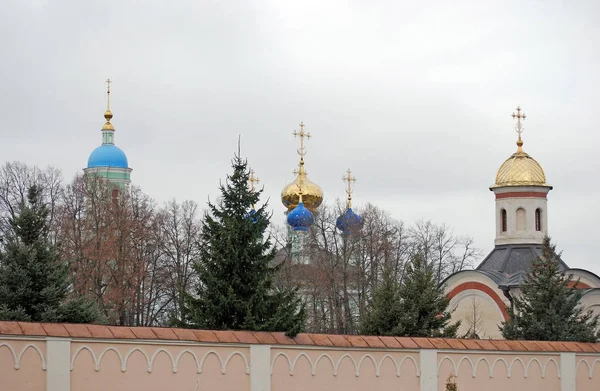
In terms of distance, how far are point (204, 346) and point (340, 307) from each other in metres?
33.7

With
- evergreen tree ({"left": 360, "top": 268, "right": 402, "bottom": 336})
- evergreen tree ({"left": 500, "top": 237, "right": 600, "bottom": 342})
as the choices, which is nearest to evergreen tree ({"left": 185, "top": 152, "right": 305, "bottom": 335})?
evergreen tree ({"left": 360, "top": 268, "right": 402, "bottom": 336})

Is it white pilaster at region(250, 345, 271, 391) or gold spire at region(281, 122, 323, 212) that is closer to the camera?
white pilaster at region(250, 345, 271, 391)

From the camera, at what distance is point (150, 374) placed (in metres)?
17.0

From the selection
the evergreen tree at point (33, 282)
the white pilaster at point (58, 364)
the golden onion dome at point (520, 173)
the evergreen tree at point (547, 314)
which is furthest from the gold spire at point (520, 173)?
the white pilaster at point (58, 364)

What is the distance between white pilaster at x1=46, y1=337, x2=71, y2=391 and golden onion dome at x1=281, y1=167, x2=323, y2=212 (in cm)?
4941

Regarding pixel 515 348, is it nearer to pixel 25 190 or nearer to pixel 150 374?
pixel 150 374

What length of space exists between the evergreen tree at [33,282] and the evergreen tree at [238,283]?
2.81 metres

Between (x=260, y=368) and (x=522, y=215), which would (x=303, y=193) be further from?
(x=260, y=368)

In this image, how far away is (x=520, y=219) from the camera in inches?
1844

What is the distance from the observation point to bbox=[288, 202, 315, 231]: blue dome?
60.3 m

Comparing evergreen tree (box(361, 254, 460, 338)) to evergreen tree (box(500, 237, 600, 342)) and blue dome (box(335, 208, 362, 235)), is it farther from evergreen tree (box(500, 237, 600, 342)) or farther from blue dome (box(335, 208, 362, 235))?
blue dome (box(335, 208, 362, 235))

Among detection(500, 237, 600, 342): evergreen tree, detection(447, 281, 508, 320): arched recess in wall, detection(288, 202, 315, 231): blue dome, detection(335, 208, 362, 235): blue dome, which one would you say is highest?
detection(288, 202, 315, 231): blue dome

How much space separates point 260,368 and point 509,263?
2900 centimetres

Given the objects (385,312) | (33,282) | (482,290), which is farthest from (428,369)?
(482,290)
